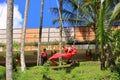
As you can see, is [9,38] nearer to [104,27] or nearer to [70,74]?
[70,74]

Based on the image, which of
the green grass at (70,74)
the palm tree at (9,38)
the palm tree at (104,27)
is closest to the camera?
the palm tree at (9,38)

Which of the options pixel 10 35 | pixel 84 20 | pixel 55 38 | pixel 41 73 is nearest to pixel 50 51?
pixel 55 38

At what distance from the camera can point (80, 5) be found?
28594 millimetres

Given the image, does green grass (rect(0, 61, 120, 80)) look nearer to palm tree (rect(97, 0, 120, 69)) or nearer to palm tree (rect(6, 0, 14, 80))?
palm tree (rect(97, 0, 120, 69))

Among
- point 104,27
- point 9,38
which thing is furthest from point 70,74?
point 9,38

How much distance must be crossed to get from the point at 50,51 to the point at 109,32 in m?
12.4

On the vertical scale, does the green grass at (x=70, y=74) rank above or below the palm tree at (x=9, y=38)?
below

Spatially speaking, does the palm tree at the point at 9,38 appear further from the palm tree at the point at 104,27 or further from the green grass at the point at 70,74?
the palm tree at the point at 104,27

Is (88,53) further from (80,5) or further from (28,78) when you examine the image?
(28,78)

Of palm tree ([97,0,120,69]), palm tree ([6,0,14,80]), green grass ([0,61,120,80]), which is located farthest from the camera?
green grass ([0,61,120,80])

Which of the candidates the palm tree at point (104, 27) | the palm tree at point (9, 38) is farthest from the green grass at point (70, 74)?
the palm tree at point (9, 38)

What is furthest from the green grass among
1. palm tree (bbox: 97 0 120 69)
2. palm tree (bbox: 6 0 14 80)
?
palm tree (bbox: 6 0 14 80)

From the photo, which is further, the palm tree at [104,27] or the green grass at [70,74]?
the green grass at [70,74]

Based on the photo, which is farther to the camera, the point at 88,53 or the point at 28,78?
the point at 88,53
